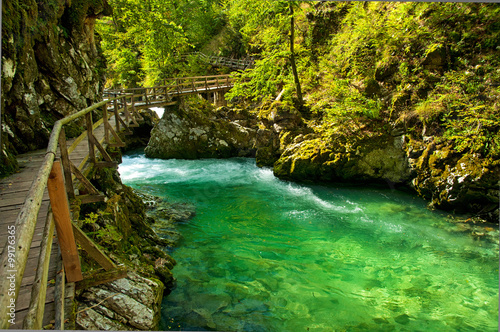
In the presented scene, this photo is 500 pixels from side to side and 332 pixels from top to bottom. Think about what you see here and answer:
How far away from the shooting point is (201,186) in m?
10.2

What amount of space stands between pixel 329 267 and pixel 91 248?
4.05 metres

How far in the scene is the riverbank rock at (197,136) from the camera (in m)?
14.1

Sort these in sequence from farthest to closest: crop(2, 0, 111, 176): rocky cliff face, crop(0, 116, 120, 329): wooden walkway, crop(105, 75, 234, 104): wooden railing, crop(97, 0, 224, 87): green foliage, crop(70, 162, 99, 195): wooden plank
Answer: crop(97, 0, 224, 87): green foliage → crop(105, 75, 234, 104): wooden railing → crop(2, 0, 111, 176): rocky cliff face → crop(70, 162, 99, 195): wooden plank → crop(0, 116, 120, 329): wooden walkway

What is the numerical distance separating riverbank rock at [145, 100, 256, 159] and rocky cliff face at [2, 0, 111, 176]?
4162 mm

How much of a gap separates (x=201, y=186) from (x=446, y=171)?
7487 mm

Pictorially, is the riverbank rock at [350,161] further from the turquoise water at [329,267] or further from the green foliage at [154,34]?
the green foliage at [154,34]

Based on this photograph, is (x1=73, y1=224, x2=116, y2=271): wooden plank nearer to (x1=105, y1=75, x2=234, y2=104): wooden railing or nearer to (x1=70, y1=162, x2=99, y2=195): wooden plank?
(x1=70, y1=162, x2=99, y2=195): wooden plank

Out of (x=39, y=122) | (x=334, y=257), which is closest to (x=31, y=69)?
(x=39, y=122)

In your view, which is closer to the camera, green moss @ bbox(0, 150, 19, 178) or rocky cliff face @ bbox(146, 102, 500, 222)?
green moss @ bbox(0, 150, 19, 178)

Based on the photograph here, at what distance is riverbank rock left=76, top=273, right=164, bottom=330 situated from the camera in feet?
8.85

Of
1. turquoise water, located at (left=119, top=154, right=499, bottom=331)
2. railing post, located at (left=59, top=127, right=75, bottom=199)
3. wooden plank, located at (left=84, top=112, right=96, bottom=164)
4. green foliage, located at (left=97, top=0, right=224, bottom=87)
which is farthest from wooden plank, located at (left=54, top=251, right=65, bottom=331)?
green foliage, located at (left=97, top=0, right=224, bottom=87)

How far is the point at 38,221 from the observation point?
11.1 ft

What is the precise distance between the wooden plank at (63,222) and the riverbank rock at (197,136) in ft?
37.8

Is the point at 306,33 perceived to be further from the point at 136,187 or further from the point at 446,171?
the point at 136,187
